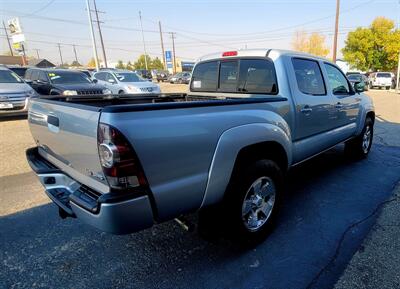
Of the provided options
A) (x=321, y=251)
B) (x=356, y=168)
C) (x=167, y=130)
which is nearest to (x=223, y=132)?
(x=167, y=130)

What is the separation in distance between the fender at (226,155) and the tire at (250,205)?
0.47ft

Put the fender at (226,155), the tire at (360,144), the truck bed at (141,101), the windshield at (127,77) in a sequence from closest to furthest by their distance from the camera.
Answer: the truck bed at (141,101) < the fender at (226,155) < the tire at (360,144) < the windshield at (127,77)

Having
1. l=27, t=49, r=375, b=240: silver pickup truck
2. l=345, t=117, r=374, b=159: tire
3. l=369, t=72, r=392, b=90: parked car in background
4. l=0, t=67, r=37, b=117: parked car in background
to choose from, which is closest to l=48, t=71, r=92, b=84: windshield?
l=0, t=67, r=37, b=117: parked car in background

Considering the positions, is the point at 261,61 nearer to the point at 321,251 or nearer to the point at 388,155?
the point at 321,251

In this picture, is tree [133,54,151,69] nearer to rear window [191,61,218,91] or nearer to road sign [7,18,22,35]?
road sign [7,18,22,35]

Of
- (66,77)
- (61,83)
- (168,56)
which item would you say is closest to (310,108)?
(61,83)

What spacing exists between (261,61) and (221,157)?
5.52 ft

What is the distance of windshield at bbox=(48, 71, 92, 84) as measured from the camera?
38.2ft

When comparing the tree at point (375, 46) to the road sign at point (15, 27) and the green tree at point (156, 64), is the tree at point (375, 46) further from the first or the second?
the green tree at point (156, 64)

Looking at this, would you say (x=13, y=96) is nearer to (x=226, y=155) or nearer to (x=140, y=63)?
(x=226, y=155)

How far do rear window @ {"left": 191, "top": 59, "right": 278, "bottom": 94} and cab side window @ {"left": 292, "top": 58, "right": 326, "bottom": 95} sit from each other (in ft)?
1.27

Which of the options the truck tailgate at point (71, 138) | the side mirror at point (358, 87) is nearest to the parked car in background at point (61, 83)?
the truck tailgate at point (71, 138)

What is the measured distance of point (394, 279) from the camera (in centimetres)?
236

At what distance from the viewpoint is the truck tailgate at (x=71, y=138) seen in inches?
75.6
